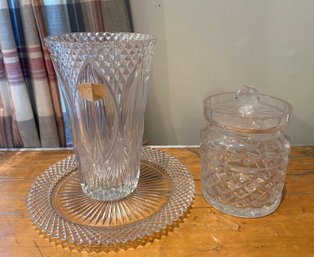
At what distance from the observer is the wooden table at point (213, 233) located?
49 centimetres

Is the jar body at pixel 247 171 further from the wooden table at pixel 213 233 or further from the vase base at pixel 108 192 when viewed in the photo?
the vase base at pixel 108 192

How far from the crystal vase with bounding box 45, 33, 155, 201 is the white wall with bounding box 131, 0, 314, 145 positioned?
0.27m

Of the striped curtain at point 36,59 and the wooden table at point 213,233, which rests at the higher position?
the striped curtain at point 36,59

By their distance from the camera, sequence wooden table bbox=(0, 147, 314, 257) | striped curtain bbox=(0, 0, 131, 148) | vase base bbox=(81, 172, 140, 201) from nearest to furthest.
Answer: wooden table bbox=(0, 147, 314, 257) → vase base bbox=(81, 172, 140, 201) → striped curtain bbox=(0, 0, 131, 148)

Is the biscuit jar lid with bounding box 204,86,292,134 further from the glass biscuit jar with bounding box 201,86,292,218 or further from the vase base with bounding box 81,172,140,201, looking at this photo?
the vase base with bounding box 81,172,140,201

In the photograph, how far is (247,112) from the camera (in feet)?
1.97

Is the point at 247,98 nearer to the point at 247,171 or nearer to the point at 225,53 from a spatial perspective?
the point at 247,171

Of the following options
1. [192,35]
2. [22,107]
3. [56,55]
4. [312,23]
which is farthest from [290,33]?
[22,107]

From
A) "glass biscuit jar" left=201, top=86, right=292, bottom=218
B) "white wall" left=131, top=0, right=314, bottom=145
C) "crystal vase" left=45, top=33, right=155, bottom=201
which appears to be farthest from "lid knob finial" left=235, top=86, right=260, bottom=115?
"white wall" left=131, top=0, right=314, bottom=145

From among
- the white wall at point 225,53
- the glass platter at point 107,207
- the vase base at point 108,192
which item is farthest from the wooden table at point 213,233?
the white wall at point 225,53

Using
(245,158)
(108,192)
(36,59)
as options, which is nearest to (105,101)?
(108,192)

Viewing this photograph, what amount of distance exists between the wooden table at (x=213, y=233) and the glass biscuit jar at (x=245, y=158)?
0.03 meters

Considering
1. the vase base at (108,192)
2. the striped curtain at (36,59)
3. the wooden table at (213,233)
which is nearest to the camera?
the wooden table at (213,233)

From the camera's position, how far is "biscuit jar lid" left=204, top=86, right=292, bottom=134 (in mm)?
546
